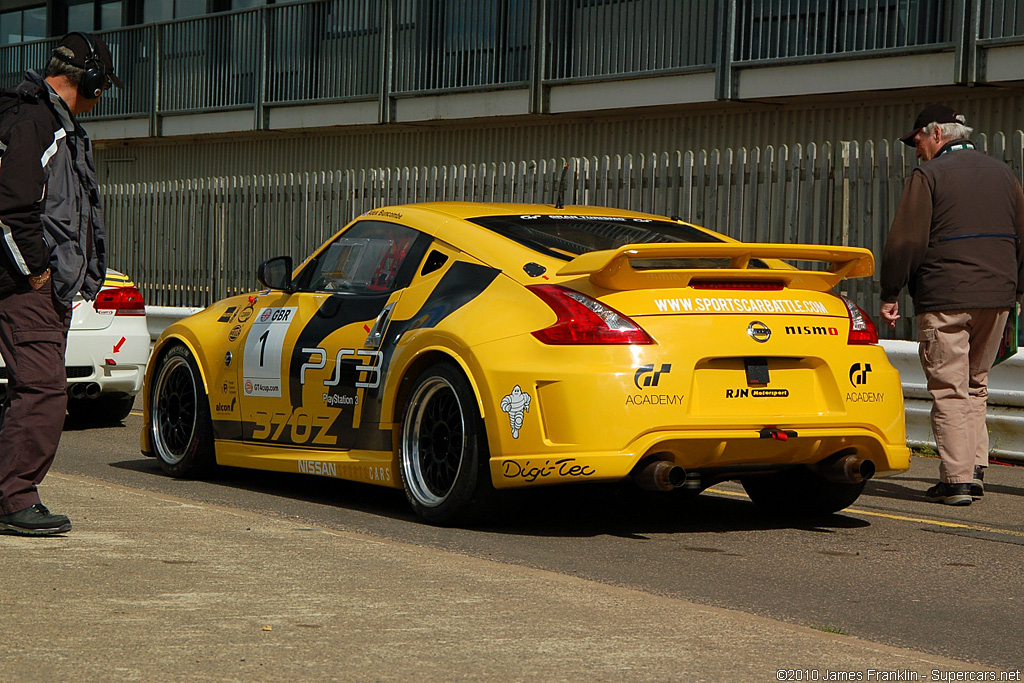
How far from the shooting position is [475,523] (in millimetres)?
6895

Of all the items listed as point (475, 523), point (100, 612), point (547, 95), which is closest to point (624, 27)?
point (547, 95)

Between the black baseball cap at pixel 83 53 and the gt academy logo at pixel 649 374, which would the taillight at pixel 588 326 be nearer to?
the gt academy logo at pixel 649 374

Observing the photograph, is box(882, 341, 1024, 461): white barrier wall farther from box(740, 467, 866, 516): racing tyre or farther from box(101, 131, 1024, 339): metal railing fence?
box(740, 467, 866, 516): racing tyre

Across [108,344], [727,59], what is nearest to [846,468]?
[108,344]

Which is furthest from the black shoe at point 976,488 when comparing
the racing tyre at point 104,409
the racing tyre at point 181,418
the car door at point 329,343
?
the racing tyre at point 104,409

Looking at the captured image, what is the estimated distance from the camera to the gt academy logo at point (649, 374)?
635 centimetres

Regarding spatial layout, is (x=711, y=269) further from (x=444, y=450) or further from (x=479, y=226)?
(x=444, y=450)

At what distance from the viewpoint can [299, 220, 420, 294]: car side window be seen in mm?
7602

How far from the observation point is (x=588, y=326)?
21.0 ft

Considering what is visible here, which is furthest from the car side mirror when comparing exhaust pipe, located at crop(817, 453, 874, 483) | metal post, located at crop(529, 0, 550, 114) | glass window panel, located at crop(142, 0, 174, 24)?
glass window panel, located at crop(142, 0, 174, 24)

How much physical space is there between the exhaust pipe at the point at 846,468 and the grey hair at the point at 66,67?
11.6 feet

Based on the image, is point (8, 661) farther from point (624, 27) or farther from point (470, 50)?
point (470, 50)

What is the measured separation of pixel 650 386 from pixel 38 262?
2.42 meters

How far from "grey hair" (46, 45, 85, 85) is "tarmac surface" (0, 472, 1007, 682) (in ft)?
5.83
